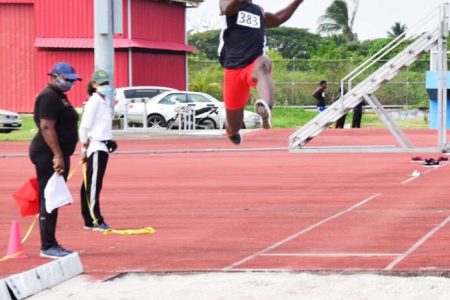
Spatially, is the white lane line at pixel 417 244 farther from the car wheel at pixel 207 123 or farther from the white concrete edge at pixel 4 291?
the car wheel at pixel 207 123

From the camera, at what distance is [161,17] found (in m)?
61.2

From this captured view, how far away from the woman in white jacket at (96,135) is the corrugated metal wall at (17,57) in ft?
138

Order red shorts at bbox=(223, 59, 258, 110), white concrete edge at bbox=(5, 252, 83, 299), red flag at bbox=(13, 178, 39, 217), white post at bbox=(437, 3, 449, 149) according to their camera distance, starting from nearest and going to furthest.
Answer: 1. red shorts at bbox=(223, 59, 258, 110)
2. white concrete edge at bbox=(5, 252, 83, 299)
3. red flag at bbox=(13, 178, 39, 217)
4. white post at bbox=(437, 3, 449, 149)

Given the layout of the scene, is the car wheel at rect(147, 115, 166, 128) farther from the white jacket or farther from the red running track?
the white jacket

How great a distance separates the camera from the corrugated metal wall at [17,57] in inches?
2263

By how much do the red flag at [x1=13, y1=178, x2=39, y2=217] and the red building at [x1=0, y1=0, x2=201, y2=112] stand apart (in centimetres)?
4235

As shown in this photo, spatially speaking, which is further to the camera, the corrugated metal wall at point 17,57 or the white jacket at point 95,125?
the corrugated metal wall at point 17,57

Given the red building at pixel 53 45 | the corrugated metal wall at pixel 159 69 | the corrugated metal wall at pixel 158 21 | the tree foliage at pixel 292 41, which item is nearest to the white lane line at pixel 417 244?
the red building at pixel 53 45

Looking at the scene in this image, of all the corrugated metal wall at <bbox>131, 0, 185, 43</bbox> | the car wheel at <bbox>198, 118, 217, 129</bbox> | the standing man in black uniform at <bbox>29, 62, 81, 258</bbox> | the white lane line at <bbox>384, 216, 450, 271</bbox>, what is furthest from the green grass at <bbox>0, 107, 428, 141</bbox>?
the standing man in black uniform at <bbox>29, 62, 81, 258</bbox>

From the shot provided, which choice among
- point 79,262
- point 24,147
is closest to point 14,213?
point 79,262

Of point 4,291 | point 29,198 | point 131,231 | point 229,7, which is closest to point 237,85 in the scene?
point 229,7

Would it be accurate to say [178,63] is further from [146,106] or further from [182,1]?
[146,106]

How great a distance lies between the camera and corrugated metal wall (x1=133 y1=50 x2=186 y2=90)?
5816 centimetres

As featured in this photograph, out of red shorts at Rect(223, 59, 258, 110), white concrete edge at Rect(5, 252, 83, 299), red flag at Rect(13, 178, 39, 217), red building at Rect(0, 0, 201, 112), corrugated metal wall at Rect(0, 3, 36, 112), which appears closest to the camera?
red shorts at Rect(223, 59, 258, 110)
